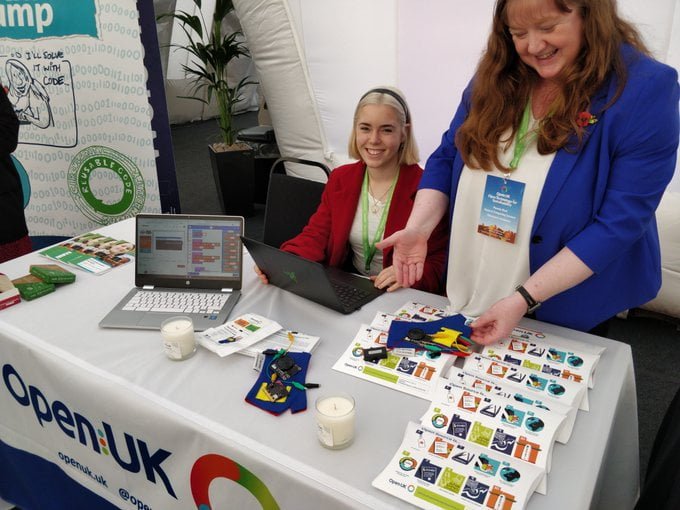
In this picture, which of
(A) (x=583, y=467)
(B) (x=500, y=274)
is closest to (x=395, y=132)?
(B) (x=500, y=274)

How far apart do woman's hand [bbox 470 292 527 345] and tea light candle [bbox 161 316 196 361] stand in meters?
0.67

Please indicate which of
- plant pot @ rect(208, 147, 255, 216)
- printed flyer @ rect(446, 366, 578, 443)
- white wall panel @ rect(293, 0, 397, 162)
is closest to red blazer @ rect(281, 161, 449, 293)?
printed flyer @ rect(446, 366, 578, 443)

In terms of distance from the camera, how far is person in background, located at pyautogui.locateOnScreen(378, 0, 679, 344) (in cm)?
112

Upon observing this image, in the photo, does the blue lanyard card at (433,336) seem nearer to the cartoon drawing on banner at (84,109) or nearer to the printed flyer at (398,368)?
the printed flyer at (398,368)

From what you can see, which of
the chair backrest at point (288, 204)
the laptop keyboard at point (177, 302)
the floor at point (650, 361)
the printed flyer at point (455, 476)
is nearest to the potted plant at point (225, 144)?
the floor at point (650, 361)

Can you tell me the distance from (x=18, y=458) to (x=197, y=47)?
3.27 m

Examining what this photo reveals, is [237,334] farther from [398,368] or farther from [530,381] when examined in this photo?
[530,381]

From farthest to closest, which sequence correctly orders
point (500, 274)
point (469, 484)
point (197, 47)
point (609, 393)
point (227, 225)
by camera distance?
point (197, 47), point (227, 225), point (500, 274), point (609, 393), point (469, 484)

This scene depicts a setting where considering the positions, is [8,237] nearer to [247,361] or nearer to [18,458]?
[18,458]

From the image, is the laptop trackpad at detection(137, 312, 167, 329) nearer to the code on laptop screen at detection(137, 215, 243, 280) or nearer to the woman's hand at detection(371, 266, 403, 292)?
the code on laptop screen at detection(137, 215, 243, 280)

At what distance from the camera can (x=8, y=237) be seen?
227cm

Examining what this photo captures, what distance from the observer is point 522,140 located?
128 cm

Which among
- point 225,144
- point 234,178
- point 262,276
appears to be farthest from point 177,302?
point 225,144

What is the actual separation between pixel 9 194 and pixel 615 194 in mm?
2276
